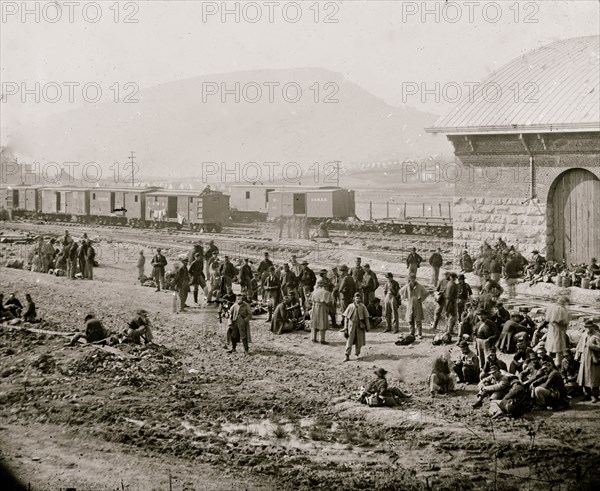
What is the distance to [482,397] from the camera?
1418cm

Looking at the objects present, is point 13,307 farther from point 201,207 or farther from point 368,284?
point 201,207

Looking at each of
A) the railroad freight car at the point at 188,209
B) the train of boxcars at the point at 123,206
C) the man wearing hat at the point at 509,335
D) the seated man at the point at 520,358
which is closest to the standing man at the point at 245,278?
the man wearing hat at the point at 509,335

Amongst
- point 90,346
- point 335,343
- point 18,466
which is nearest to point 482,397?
point 335,343

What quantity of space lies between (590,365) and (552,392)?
908mm

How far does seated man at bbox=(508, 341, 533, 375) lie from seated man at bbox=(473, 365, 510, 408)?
59 centimetres

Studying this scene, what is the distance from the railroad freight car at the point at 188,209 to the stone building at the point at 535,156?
2189 cm

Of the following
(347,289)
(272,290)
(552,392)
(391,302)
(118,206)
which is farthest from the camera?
(118,206)

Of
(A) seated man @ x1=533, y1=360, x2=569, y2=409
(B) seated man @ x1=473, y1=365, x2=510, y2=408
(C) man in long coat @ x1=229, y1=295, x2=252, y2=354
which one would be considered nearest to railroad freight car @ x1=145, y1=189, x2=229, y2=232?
(C) man in long coat @ x1=229, y1=295, x2=252, y2=354

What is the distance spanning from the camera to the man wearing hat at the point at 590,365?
45.2ft

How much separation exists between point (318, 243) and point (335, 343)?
20227 mm

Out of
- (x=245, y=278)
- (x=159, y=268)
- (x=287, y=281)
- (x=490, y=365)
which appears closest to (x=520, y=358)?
(x=490, y=365)

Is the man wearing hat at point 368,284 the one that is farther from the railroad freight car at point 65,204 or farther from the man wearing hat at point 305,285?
the railroad freight car at point 65,204

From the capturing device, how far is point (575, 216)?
24812 millimetres

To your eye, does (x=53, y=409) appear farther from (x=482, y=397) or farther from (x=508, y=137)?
(x=508, y=137)
